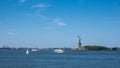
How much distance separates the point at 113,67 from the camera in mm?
61719

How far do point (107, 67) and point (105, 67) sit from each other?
0.44m

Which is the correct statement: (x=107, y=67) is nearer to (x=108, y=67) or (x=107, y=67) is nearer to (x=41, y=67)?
(x=108, y=67)

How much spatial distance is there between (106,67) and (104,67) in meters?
0.46

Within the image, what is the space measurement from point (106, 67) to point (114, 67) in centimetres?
187

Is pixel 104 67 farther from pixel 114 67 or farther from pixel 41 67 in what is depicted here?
pixel 41 67

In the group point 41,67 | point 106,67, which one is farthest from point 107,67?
point 41,67

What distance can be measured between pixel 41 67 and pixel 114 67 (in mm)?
15641

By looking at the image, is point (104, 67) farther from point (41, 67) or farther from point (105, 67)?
point (41, 67)

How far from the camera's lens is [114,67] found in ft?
203

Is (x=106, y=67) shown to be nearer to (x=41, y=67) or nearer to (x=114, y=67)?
(x=114, y=67)

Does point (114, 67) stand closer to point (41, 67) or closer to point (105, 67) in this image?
point (105, 67)

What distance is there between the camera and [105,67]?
61.3m

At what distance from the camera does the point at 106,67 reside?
61.2 m

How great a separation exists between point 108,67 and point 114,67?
1.62 m
